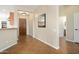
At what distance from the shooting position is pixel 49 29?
9.86 ft

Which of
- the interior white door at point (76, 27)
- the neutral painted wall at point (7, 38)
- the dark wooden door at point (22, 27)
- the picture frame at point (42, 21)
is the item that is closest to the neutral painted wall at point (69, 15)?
the interior white door at point (76, 27)

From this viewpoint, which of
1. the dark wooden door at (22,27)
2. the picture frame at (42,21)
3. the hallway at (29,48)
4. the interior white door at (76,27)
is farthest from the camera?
the picture frame at (42,21)

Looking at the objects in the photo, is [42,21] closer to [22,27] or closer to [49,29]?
[49,29]

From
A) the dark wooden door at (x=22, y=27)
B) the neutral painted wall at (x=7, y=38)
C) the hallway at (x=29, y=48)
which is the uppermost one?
the dark wooden door at (x=22, y=27)

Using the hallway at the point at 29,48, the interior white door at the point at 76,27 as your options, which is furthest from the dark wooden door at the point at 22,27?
the interior white door at the point at 76,27

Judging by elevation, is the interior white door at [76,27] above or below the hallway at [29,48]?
above

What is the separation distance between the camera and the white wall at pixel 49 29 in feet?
9.27

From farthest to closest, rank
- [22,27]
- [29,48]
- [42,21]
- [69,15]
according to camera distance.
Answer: [42,21] < [22,27] < [69,15] < [29,48]

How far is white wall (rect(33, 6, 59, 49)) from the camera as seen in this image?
2.82m

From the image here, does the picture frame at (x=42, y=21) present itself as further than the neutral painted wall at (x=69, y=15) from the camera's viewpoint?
Yes

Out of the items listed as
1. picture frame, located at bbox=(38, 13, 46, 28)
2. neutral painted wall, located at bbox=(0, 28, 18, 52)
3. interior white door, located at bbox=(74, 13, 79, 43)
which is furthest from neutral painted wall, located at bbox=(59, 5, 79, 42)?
neutral painted wall, located at bbox=(0, 28, 18, 52)

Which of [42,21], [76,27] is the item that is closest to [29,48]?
[42,21]

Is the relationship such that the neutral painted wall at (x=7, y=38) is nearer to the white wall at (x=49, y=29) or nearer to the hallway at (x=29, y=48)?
the hallway at (x=29, y=48)

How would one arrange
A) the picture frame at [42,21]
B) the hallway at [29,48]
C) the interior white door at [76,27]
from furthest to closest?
the picture frame at [42,21] < the interior white door at [76,27] < the hallway at [29,48]
